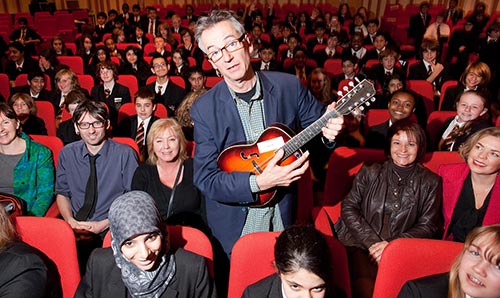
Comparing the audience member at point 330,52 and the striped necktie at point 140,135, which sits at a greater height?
the audience member at point 330,52

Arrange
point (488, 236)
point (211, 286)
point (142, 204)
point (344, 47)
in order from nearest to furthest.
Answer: point (488, 236) < point (142, 204) < point (211, 286) < point (344, 47)

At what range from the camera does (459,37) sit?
26.5 feet

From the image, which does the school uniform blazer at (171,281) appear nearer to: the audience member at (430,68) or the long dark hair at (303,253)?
the long dark hair at (303,253)

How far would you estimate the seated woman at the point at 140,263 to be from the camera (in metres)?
1.64

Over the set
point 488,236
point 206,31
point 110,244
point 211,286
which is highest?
point 206,31

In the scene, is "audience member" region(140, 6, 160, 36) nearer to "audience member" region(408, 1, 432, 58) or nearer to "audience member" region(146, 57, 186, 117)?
"audience member" region(146, 57, 186, 117)

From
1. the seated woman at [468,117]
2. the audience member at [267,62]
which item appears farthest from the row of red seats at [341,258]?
the audience member at [267,62]

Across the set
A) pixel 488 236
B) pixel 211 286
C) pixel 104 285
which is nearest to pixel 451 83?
pixel 488 236

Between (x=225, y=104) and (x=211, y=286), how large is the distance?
81cm

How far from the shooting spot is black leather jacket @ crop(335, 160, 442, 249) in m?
2.37

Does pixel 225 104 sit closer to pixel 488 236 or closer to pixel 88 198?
pixel 488 236

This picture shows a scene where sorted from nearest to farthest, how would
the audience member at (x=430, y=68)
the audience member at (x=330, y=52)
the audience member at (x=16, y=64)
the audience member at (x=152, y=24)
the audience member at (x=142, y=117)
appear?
the audience member at (x=142, y=117) < the audience member at (x=430, y=68) < the audience member at (x=16, y=64) < the audience member at (x=330, y=52) < the audience member at (x=152, y=24)

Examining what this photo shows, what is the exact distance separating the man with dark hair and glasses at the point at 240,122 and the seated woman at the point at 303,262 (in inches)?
9.3

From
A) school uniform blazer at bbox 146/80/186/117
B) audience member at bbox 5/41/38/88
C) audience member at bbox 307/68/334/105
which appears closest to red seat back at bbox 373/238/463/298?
audience member at bbox 307/68/334/105
